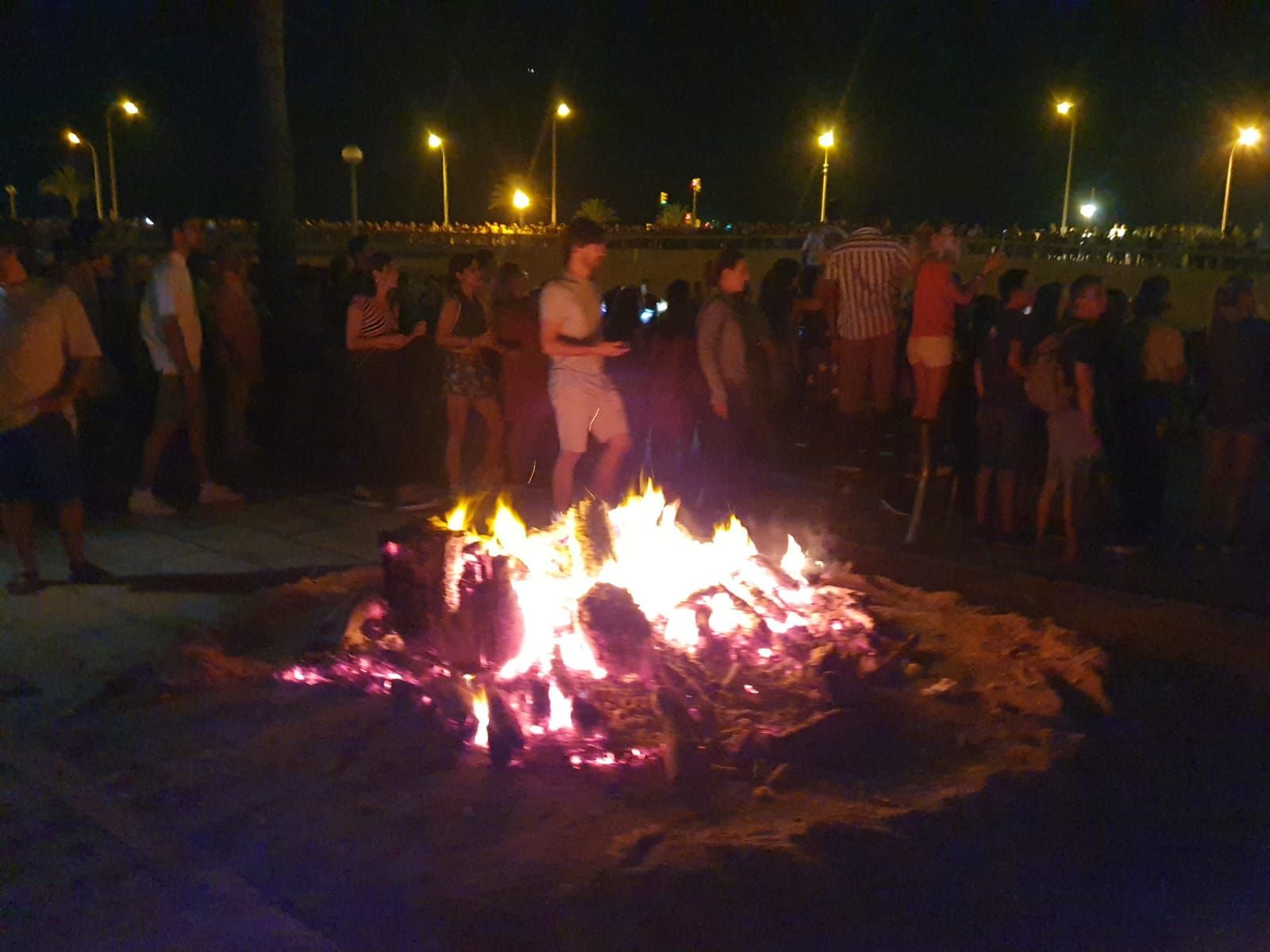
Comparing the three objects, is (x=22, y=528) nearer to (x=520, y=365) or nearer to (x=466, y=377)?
(x=466, y=377)

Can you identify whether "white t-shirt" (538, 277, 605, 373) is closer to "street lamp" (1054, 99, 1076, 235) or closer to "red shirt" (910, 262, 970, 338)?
"red shirt" (910, 262, 970, 338)

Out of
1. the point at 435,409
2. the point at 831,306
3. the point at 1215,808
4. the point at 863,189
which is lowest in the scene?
the point at 1215,808

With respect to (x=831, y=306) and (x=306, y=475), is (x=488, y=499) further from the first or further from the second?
(x=831, y=306)

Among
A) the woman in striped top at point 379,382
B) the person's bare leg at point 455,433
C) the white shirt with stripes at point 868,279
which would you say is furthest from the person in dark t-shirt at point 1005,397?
the woman in striped top at point 379,382

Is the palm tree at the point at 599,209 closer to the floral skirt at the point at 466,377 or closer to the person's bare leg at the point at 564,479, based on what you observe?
the floral skirt at the point at 466,377

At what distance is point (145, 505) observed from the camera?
330 inches

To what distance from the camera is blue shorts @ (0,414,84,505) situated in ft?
20.7

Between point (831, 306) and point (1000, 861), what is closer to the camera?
point (1000, 861)

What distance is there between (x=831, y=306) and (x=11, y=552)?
246 inches

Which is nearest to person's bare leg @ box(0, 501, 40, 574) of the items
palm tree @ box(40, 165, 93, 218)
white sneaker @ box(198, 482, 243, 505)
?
white sneaker @ box(198, 482, 243, 505)

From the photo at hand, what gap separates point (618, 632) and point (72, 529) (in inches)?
A: 132

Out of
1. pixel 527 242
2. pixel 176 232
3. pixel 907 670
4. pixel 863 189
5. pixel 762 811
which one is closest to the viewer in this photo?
pixel 762 811

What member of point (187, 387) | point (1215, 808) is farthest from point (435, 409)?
point (1215, 808)

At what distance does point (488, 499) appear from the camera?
8586 mm
